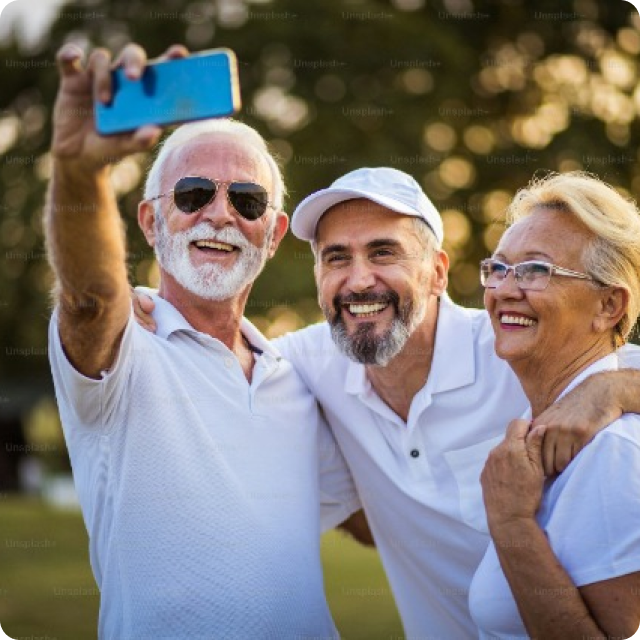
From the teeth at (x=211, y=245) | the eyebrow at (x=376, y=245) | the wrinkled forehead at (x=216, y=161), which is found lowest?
the eyebrow at (x=376, y=245)

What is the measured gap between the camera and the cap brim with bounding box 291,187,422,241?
4.19 meters

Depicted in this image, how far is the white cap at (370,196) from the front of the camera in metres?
4.20

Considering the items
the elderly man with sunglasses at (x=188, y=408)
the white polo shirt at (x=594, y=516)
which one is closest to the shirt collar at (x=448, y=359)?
the elderly man with sunglasses at (x=188, y=408)

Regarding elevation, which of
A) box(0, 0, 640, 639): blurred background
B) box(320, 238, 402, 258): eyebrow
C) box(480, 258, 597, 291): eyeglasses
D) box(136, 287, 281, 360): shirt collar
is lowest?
box(136, 287, 281, 360): shirt collar

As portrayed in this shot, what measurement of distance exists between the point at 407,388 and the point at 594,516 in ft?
4.58

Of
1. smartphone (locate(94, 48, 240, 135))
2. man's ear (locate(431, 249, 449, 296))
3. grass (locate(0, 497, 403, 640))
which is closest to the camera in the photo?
smartphone (locate(94, 48, 240, 135))

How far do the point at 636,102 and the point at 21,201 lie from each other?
940cm

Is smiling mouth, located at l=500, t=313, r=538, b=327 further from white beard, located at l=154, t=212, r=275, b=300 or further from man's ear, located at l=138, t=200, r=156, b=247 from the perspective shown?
man's ear, located at l=138, t=200, r=156, b=247

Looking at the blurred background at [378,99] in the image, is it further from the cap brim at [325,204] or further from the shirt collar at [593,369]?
the shirt collar at [593,369]

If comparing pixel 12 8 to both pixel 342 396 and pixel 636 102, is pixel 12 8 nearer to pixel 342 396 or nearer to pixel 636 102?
pixel 636 102

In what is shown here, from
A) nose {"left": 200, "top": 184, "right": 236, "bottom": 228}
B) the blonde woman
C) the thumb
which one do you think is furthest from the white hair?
the thumb

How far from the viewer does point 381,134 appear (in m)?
15.3

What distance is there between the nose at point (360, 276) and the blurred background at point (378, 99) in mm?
9929

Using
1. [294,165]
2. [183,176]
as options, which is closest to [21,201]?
[294,165]
